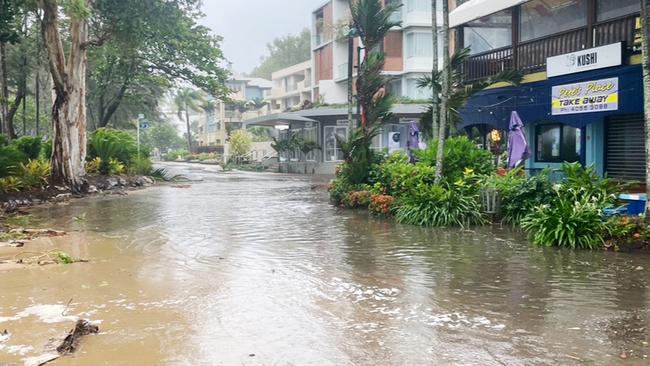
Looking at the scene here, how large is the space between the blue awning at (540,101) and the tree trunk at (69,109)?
12.9 meters

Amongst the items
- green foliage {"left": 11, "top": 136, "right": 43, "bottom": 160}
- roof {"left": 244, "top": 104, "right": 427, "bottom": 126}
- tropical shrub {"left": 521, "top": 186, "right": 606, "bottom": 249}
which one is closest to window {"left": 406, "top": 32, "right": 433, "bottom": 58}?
roof {"left": 244, "top": 104, "right": 427, "bottom": 126}

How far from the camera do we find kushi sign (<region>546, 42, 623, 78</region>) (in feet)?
43.9

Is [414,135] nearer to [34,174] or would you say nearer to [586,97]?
[586,97]

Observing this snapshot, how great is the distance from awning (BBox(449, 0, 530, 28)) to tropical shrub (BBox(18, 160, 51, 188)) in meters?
14.1

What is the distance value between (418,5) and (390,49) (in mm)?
3358

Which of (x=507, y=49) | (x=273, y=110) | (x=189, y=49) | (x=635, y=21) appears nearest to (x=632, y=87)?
(x=635, y=21)

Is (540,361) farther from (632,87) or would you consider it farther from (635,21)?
(635,21)

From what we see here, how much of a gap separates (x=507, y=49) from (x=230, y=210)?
9548 millimetres

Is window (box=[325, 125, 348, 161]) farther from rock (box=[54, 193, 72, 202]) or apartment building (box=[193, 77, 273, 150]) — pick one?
apartment building (box=[193, 77, 273, 150])

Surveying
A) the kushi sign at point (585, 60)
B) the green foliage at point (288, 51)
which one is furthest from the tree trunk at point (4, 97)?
the green foliage at point (288, 51)

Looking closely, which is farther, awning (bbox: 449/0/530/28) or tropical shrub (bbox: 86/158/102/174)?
tropical shrub (bbox: 86/158/102/174)

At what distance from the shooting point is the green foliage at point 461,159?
14.2 m

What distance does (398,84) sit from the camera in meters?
41.4

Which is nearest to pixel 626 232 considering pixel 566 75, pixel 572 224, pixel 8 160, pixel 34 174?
pixel 572 224
